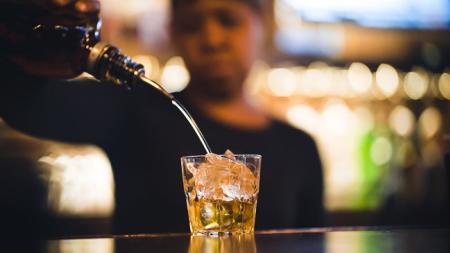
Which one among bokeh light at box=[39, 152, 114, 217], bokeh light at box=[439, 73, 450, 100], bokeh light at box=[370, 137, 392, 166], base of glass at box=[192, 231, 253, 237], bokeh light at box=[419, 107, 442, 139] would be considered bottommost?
base of glass at box=[192, 231, 253, 237]

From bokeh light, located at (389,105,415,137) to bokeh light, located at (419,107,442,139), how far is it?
0.05 m

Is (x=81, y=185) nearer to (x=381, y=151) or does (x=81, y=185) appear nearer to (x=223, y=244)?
(x=223, y=244)

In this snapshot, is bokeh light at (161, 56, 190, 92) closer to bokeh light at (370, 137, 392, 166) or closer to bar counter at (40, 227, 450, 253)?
bokeh light at (370, 137, 392, 166)

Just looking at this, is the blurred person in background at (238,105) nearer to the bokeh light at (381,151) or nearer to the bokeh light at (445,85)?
the bokeh light at (381,151)

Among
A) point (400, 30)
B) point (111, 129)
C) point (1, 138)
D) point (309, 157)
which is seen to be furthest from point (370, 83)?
point (1, 138)

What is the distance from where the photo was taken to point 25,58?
1.25m

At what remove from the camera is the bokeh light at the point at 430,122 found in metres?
3.05

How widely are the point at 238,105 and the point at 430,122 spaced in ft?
3.66

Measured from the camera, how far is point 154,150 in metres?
1.98

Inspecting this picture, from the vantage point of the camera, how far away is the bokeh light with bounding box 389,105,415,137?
299cm

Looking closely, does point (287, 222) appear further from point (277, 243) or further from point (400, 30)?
point (400, 30)

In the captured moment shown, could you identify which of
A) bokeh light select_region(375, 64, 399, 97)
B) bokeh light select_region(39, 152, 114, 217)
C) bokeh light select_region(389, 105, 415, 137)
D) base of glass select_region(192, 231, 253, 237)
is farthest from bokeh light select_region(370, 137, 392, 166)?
base of glass select_region(192, 231, 253, 237)

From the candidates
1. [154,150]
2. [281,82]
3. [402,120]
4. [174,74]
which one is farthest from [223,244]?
[402,120]

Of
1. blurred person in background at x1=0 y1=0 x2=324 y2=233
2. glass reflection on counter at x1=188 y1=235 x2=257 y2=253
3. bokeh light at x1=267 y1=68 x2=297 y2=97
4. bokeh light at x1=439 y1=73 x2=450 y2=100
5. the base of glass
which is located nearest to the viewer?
glass reflection on counter at x1=188 y1=235 x2=257 y2=253
